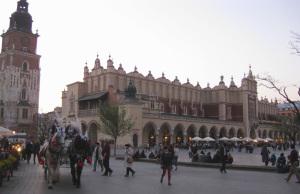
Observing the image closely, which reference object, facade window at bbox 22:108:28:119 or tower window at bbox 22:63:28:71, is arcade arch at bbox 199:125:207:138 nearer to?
facade window at bbox 22:108:28:119

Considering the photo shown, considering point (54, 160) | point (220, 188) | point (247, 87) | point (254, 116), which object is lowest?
point (220, 188)

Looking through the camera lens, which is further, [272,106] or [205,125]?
[272,106]

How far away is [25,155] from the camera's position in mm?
26250

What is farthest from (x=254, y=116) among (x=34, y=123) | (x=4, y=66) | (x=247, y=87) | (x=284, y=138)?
(x=4, y=66)

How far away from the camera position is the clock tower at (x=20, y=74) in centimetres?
7381

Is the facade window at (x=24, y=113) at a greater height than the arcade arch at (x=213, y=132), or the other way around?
the facade window at (x=24, y=113)

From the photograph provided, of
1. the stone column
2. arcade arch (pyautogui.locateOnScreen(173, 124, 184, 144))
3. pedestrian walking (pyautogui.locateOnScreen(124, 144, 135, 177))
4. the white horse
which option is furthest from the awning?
the white horse

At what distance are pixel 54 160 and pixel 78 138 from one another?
1.02 m

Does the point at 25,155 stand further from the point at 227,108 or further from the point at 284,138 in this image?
the point at 284,138

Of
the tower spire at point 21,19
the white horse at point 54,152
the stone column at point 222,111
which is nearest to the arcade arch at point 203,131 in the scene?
the stone column at point 222,111

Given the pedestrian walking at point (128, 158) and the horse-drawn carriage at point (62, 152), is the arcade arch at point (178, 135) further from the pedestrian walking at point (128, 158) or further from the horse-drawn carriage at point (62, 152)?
the horse-drawn carriage at point (62, 152)

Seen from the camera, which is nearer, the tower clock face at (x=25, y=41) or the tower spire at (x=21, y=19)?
the tower clock face at (x=25, y=41)

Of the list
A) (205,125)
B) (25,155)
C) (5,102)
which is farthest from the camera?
(5,102)

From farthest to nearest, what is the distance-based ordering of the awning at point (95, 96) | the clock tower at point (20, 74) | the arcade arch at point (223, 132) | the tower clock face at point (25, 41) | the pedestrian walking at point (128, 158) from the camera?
the tower clock face at point (25, 41) < the clock tower at point (20, 74) < the arcade arch at point (223, 132) < the awning at point (95, 96) < the pedestrian walking at point (128, 158)
